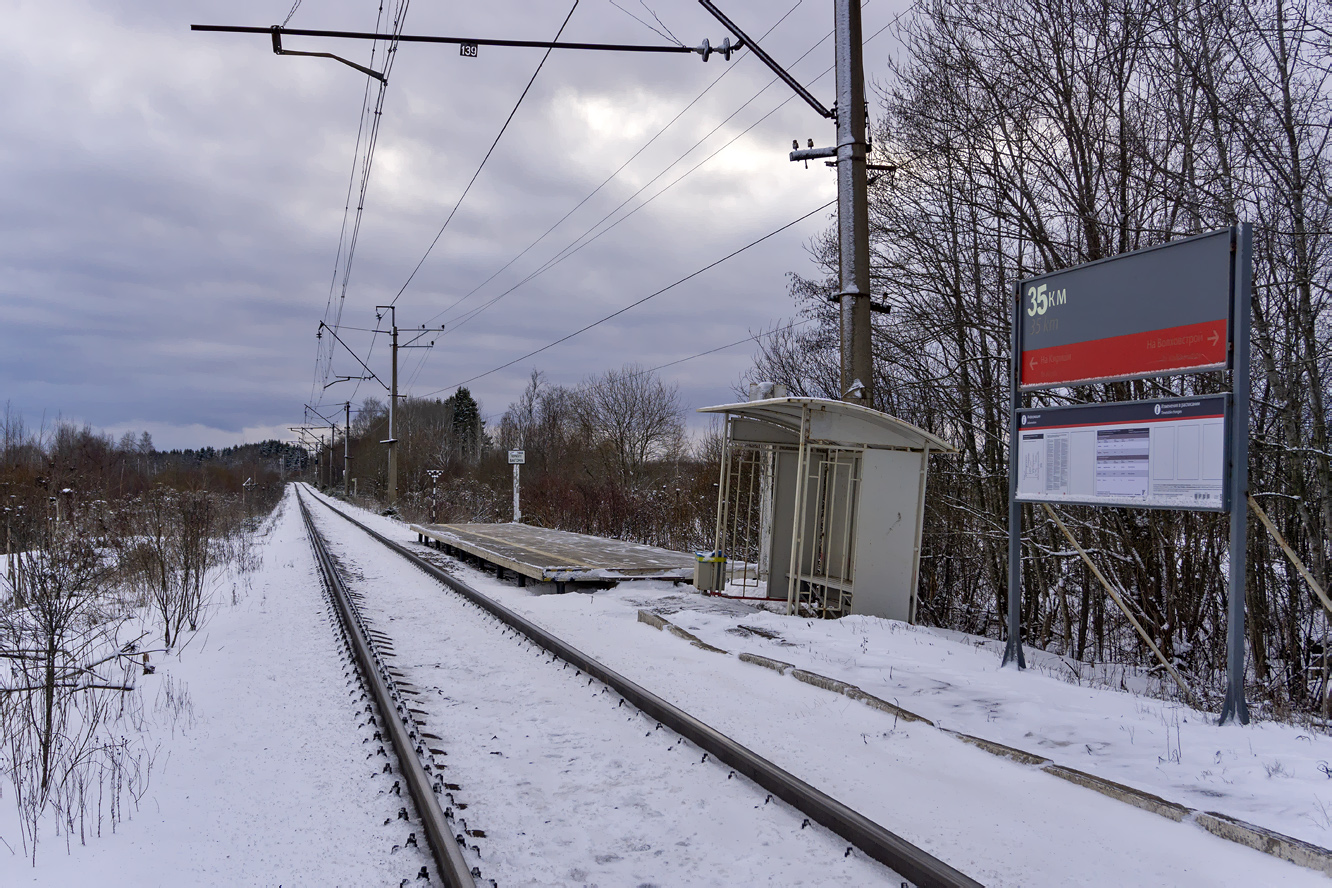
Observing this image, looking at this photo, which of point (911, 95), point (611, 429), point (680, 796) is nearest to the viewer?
point (680, 796)

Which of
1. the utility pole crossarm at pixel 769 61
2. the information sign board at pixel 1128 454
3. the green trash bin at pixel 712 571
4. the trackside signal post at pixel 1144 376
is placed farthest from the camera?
the green trash bin at pixel 712 571

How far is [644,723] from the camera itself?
5809 millimetres

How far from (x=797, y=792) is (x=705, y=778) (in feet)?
2.20

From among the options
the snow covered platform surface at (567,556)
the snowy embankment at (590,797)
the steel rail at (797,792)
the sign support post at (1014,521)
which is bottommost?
the snowy embankment at (590,797)

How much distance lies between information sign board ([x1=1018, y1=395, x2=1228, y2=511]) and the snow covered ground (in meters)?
1.50

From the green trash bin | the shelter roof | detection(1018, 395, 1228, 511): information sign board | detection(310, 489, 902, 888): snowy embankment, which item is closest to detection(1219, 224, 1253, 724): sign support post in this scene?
detection(1018, 395, 1228, 511): information sign board

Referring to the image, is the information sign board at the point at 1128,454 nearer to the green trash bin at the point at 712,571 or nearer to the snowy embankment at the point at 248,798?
the snowy embankment at the point at 248,798

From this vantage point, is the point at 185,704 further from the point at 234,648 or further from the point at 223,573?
the point at 223,573

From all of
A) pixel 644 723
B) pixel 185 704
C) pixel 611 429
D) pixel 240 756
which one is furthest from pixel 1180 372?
pixel 611 429

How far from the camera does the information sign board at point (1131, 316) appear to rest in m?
5.76

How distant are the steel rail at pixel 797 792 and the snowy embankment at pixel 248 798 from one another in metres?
1.82

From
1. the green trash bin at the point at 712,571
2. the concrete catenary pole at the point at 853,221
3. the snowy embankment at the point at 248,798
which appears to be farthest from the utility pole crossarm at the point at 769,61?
the snowy embankment at the point at 248,798

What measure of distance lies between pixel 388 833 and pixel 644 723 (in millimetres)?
2142

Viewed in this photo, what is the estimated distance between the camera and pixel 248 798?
4523 mm
